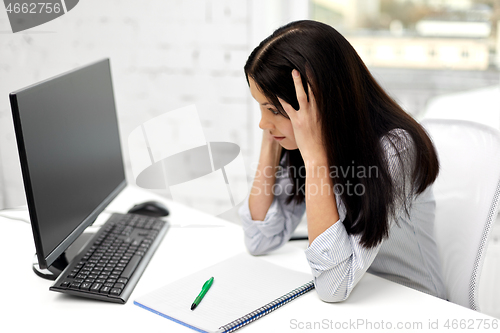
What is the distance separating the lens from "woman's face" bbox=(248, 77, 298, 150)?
91cm

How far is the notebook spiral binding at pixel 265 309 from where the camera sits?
734 mm

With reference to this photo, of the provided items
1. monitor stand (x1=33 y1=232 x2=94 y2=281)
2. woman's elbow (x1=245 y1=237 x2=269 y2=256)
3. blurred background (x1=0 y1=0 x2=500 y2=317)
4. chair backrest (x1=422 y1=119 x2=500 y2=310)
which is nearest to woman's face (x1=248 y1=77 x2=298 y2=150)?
woman's elbow (x1=245 y1=237 x2=269 y2=256)

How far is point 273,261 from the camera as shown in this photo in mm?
992

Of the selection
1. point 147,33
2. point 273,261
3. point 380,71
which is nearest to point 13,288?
point 273,261

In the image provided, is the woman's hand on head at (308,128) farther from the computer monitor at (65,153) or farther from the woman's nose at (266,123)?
the computer monitor at (65,153)

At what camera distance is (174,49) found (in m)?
1.72

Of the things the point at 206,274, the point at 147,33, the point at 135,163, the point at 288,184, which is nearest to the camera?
the point at 206,274

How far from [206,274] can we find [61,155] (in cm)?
36

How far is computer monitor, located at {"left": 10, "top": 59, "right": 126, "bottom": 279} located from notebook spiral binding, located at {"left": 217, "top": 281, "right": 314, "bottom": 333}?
33 cm

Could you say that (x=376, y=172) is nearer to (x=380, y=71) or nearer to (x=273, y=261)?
(x=273, y=261)

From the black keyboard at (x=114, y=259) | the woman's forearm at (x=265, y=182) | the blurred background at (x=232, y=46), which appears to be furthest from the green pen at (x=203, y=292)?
the blurred background at (x=232, y=46)

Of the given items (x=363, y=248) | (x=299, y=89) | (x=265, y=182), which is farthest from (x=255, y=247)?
(x=299, y=89)

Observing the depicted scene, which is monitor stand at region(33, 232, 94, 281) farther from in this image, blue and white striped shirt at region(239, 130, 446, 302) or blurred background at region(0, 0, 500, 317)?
blurred background at region(0, 0, 500, 317)

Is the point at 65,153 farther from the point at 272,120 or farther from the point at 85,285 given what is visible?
the point at 272,120
